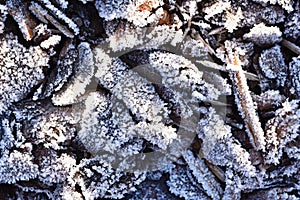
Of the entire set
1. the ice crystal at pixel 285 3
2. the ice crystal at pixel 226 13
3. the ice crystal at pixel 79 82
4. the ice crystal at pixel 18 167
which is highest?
the ice crystal at pixel 285 3

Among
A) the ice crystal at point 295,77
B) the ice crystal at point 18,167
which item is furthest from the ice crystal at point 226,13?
the ice crystal at point 18,167

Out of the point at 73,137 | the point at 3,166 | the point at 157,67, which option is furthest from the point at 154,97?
Result: the point at 3,166

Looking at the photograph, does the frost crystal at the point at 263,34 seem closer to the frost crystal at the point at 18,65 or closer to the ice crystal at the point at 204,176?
the ice crystal at the point at 204,176

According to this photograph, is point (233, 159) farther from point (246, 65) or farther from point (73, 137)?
point (73, 137)

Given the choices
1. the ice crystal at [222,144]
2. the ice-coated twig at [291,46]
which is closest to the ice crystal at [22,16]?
the ice crystal at [222,144]

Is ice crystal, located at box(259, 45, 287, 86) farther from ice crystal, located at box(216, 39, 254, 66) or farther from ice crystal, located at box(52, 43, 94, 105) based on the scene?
ice crystal, located at box(52, 43, 94, 105)

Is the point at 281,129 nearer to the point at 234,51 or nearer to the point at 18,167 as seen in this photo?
the point at 234,51

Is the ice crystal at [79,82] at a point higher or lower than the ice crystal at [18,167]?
higher

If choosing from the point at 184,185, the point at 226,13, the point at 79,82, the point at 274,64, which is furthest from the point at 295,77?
the point at 79,82

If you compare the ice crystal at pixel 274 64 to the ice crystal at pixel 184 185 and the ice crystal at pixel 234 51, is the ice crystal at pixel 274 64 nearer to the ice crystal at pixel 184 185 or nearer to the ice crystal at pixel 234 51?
the ice crystal at pixel 234 51
